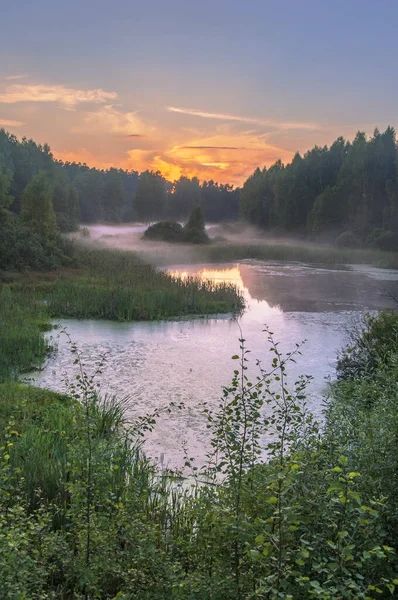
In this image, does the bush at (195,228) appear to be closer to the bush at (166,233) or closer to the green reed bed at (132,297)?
the bush at (166,233)

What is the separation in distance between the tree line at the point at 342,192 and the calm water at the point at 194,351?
97.3 ft

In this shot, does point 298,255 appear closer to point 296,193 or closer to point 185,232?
point 185,232

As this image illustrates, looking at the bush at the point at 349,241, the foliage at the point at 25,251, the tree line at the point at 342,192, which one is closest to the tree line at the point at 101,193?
the tree line at the point at 342,192

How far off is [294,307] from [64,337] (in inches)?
313

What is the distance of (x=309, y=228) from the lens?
62.2m

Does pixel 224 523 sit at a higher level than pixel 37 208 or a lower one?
lower

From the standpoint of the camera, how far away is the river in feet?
24.8

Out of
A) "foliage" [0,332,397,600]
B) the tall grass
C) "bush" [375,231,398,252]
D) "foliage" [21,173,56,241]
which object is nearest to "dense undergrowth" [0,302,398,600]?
"foliage" [0,332,397,600]

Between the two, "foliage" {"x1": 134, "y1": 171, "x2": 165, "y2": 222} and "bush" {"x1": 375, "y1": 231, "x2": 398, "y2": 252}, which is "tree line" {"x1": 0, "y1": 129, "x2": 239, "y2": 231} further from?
"bush" {"x1": 375, "y1": 231, "x2": 398, "y2": 252}

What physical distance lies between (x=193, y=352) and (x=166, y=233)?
124 ft

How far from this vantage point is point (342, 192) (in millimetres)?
56938

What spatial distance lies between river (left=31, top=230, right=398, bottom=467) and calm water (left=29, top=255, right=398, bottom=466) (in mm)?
13

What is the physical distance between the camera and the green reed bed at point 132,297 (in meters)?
15.4

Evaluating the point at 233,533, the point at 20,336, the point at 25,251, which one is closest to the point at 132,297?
the point at 20,336
